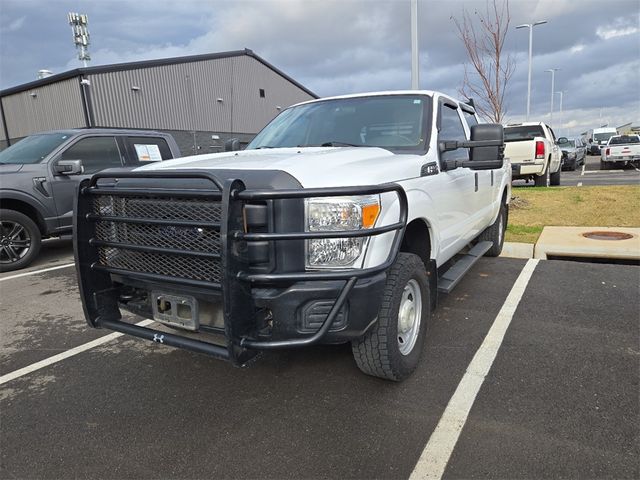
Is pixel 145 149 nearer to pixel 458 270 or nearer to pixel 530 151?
pixel 458 270

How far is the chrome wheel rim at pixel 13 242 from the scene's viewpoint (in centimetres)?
640

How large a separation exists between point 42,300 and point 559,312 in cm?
535

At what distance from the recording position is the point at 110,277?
9.62 feet

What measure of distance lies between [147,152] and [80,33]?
25.4 m

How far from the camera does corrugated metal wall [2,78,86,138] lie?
20.2m


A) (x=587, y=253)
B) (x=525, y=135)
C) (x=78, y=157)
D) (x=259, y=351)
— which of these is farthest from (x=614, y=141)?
(x=259, y=351)

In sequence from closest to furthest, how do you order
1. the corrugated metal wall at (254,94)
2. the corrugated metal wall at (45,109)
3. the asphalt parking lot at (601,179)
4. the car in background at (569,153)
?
1. the asphalt parking lot at (601,179)
2. the corrugated metal wall at (45,109)
3. the car in background at (569,153)
4. the corrugated metal wall at (254,94)

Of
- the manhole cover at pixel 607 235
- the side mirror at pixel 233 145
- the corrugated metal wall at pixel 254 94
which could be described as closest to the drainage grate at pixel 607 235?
the manhole cover at pixel 607 235

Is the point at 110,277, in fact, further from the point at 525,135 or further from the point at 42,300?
the point at 525,135

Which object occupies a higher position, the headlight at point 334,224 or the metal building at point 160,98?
the metal building at point 160,98

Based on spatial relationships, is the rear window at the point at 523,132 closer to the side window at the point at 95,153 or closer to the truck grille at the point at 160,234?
the side window at the point at 95,153

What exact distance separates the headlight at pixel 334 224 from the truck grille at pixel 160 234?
1.56ft

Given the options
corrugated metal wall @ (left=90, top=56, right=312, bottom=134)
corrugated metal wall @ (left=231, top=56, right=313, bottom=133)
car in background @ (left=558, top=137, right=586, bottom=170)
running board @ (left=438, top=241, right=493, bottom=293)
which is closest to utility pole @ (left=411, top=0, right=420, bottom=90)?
running board @ (left=438, top=241, right=493, bottom=293)

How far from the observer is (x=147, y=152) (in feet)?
25.8
